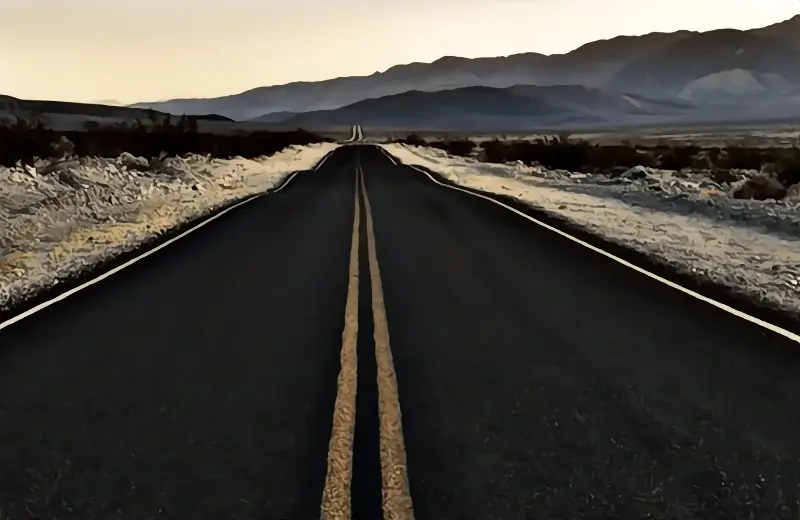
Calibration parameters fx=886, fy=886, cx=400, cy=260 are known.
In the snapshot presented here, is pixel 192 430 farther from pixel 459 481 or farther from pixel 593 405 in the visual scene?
pixel 593 405

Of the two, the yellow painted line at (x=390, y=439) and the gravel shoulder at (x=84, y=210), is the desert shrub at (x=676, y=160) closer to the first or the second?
the gravel shoulder at (x=84, y=210)

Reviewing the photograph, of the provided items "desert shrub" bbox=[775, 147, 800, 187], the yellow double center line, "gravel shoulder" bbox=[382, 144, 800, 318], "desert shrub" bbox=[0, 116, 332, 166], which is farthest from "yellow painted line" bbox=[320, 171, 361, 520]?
"desert shrub" bbox=[0, 116, 332, 166]

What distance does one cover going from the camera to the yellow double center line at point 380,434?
4336 millimetres

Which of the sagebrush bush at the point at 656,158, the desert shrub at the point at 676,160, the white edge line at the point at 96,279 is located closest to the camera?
the white edge line at the point at 96,279

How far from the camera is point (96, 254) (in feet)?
48.2

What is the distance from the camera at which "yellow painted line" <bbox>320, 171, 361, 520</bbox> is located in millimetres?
4336

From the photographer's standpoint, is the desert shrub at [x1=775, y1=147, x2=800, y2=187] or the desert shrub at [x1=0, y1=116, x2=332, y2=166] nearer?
the desert shrub at [x1=775, y1=147, x2=800, y2=187]

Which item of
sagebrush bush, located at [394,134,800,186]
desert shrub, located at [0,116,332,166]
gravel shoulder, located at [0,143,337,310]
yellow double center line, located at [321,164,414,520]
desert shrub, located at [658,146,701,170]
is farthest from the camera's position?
desert shrub, located at [658,146,701,170]

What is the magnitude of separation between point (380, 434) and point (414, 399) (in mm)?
736

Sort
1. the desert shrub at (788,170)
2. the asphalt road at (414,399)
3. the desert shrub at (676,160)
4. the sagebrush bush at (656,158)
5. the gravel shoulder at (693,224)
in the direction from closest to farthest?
1. the asphalt road at (414,399)
2. the gravel shoulder at (693,224)
3. the desert shrub at (788,170)
4. the sagebrush bush at (656,158)
5. the desert shrub at (676,160)

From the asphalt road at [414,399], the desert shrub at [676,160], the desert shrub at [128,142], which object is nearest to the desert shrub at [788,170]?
the desert shrub at [676,160]

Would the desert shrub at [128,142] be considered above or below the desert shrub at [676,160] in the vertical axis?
above

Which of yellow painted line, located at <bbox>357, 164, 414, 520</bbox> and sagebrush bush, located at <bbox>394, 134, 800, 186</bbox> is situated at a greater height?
yellow painted line, located at <bbox>357, 164, 414, 520</bbox>

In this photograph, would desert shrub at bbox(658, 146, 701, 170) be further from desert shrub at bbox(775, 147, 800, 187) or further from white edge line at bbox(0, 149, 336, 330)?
white edge line at bbox(0, 149, 336, 330)
